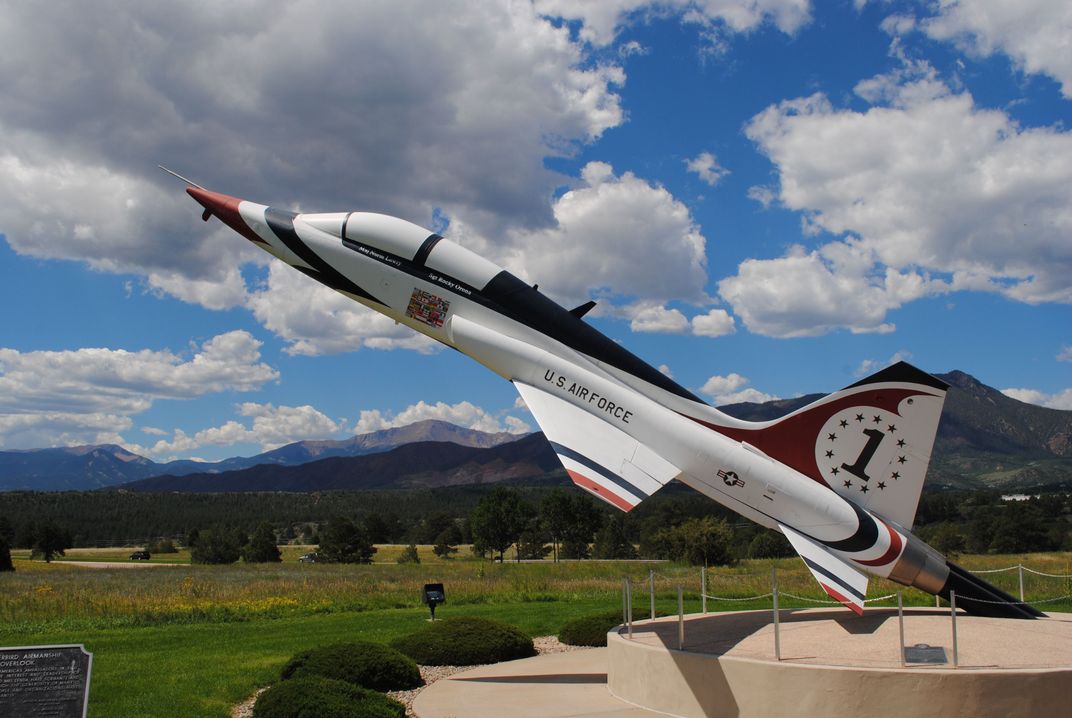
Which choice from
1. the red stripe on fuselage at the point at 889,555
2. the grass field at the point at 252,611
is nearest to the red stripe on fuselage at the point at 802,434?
the red stripe on fuselage at the point at 889,555

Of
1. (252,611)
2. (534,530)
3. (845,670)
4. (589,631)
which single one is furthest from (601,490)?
(534,530)

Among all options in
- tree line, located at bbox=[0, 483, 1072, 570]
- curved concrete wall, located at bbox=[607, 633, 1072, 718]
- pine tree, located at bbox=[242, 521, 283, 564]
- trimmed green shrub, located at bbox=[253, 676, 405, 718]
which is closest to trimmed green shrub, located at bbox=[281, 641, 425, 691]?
trimmed green shrub, located at bbox=[253, 676, 405, 718]

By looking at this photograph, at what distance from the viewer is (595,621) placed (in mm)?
18281

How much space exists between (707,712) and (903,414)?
19.1 feet

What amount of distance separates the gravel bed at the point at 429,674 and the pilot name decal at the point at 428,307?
257 inches

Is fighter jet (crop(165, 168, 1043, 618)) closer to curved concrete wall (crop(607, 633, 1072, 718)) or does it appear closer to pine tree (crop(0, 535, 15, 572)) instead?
curved concrete wall (crop(607, 633, 1072, 718))

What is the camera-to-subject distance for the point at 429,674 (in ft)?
49.4

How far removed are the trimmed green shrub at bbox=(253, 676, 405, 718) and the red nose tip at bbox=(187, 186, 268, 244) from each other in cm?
950

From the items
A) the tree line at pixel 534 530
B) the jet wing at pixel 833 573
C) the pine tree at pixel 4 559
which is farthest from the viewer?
the tree line at pixel 534 530

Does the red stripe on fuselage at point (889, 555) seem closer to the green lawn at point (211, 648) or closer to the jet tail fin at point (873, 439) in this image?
the jet tail fin at point (873, 439)

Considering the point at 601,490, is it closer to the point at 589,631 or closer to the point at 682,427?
the point at 682,427

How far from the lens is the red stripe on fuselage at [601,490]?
38.3 feet

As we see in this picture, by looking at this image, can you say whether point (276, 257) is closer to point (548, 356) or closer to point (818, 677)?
point (548, 356)

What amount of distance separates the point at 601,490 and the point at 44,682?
7.34 meters
